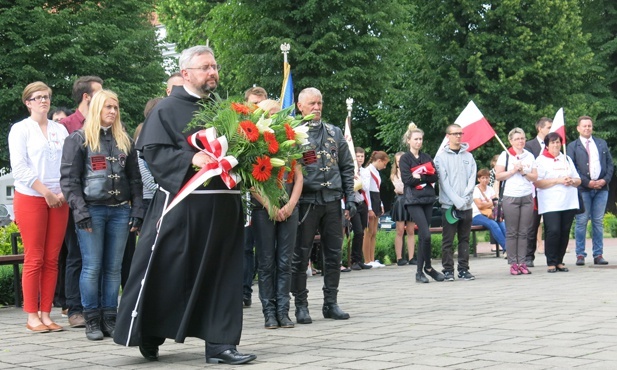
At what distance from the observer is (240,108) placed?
23.2ft

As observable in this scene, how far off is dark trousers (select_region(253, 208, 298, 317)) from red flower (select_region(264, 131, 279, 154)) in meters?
2.09

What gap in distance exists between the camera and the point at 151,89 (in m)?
36.7

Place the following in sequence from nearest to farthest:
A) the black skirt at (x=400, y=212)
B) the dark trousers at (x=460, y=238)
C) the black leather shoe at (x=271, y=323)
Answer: the black leather shoe at (x=271, y=323)
the dark trousers at (x=460, y=238)
the black skirt at (x=400, y=212)

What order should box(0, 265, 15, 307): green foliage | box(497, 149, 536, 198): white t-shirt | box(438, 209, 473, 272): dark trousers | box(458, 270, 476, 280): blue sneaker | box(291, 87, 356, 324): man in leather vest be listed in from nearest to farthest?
box(291, 87, 356, 324): man in leather vest < box(0, 265, 15, 307): green foliage < box(438, 209, 473, 272): dark trousers < box(458, 270, 476, 280): blue sneaker < box(497, 149, 536, 198): white t-shirt

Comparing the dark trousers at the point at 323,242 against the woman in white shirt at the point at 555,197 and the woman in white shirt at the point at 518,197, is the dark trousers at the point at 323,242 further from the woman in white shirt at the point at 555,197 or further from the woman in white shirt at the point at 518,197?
the woman in white shirt at the point at 555,197

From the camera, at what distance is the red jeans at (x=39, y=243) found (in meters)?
9.32

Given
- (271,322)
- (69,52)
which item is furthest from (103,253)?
(69,52)

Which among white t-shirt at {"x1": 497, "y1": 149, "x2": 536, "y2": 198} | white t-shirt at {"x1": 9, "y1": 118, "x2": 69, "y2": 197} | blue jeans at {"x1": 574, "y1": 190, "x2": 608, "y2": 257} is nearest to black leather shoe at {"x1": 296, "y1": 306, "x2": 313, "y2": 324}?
white t-shirt at {"x1": 9, "y1": 118, "x2": 69, "y2": 197}

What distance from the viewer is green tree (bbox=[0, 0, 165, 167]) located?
3378 cm

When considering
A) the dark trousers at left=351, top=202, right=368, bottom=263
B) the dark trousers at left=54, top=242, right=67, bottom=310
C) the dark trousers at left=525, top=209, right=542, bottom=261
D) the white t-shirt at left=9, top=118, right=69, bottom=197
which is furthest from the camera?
the dark trousers at left=351, top=202, right=368, bottom=263

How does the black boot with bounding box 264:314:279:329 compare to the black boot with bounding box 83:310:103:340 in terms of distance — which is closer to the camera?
the black boot with bounding box 83:310:103:340

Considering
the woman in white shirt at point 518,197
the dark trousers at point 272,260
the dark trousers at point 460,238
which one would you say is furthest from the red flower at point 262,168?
the woman in white shirt at point 518,197

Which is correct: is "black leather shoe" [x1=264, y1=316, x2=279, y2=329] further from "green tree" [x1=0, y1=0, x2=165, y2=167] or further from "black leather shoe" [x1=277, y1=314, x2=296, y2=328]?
"green tree" [x1=0, y1=0, x2=165, y2=167]

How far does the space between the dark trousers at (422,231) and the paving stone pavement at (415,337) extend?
1356mm
